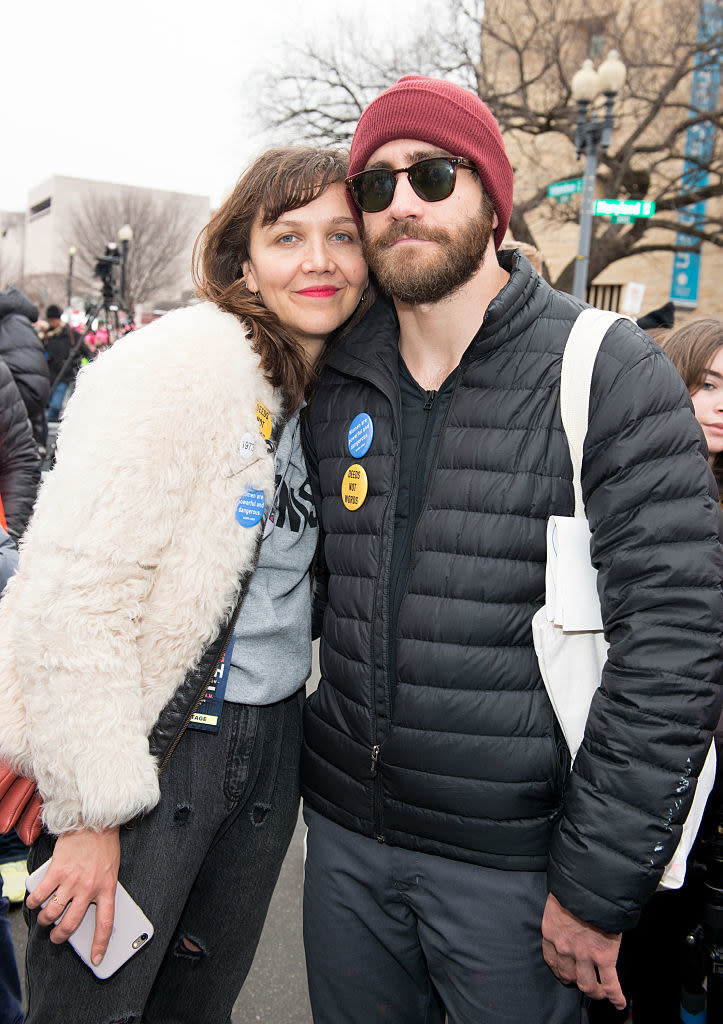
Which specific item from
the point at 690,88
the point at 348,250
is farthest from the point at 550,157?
the point at 348,250

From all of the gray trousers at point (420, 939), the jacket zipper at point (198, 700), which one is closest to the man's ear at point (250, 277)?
the jacket zipper at point (198, 700)

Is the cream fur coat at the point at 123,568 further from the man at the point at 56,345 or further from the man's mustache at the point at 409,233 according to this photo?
the man at the point at 56,345

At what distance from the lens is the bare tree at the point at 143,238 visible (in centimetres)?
4694

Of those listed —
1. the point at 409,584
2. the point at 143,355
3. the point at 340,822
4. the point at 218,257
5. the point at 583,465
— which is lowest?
the point at 340,822

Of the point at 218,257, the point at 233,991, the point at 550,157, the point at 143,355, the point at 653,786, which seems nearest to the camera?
the point at 653,786

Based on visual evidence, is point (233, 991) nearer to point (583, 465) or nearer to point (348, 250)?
point (583, 465)

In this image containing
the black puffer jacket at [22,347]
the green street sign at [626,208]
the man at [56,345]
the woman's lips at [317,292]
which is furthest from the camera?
the man at [56,345]

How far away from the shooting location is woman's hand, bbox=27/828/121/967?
5.55 ft

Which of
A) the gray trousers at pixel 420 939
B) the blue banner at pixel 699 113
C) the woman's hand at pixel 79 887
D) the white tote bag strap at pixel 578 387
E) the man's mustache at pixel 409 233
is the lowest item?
the gray trousers at pixel 420 939

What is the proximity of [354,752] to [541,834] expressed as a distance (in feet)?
1.47

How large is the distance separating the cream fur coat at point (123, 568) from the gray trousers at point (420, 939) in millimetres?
550

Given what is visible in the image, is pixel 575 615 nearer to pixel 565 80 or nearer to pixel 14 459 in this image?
pixel 14 459

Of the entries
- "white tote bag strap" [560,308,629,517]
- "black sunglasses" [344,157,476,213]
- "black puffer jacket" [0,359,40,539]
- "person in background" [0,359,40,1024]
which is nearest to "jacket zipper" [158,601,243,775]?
"white tote bag strap" [560,308,629,517]

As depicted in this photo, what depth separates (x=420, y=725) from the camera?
1.80 metres
